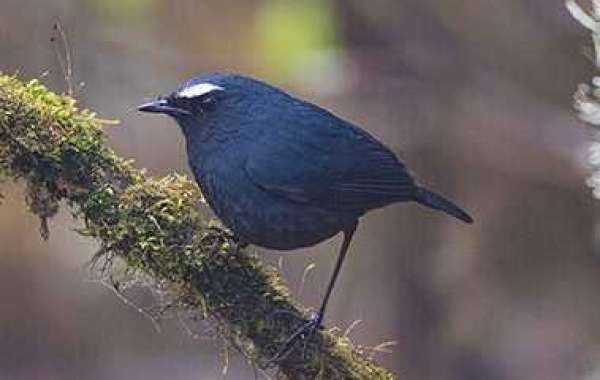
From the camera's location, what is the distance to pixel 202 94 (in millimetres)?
4152

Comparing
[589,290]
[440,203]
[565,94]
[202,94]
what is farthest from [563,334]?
[202,94]

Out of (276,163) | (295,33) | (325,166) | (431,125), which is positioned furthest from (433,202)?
(431,125)

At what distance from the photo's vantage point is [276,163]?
4102mm

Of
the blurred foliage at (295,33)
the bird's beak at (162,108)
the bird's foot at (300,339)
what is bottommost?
the bird's foot at (300,339)

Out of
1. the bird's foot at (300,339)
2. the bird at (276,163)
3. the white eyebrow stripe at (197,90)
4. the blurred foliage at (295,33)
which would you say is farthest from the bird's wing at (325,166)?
the blurred foliage at (295,33)

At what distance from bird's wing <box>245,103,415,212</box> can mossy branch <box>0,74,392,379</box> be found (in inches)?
14.3

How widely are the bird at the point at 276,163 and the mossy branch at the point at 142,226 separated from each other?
9.6 inches

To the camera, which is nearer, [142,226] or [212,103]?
[142,226]

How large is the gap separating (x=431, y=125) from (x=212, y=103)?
371 centimetres

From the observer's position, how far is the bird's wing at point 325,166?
4.10 metres

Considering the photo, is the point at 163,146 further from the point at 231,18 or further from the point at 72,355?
the point at 72,355

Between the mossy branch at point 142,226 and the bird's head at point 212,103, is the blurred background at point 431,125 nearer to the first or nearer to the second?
the bird's head at point 212,103

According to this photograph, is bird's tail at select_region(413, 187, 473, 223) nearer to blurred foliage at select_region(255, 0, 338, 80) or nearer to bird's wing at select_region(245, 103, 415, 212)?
bird's wing at select_region(245, 103, 415, 212)

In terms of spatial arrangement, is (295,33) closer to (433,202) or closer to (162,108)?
(433,202)
